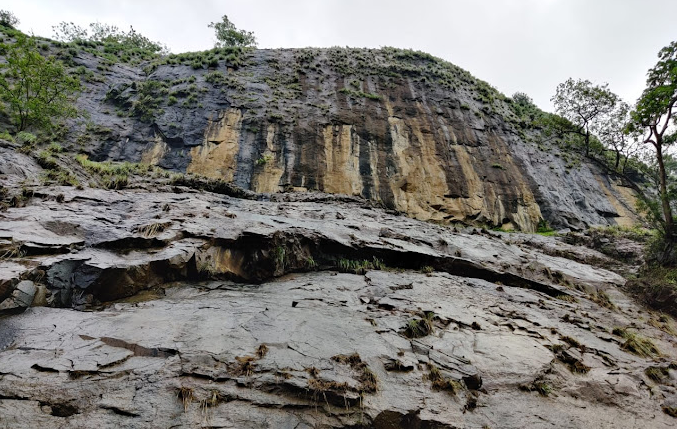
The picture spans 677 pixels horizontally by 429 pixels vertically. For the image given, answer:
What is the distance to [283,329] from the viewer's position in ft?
19.8

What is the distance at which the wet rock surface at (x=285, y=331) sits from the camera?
4434 millimetres

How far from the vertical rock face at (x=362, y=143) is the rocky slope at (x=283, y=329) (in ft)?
23.0

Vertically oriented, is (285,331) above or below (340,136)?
below

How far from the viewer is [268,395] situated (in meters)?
4.62

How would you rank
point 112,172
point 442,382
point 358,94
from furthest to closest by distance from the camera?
point 358,94 < point 112,172 < point 442,382

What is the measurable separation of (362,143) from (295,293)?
13002 millimetres

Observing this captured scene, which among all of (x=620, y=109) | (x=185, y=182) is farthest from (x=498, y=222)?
(x=185, y=182)

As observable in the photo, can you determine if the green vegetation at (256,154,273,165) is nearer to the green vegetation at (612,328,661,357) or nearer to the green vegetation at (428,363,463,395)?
the green vegetation at (428,363,463,395)

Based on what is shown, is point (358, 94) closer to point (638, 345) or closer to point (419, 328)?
point (419, 328)

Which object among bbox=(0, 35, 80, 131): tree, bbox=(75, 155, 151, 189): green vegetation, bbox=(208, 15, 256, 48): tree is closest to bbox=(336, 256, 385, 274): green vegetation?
bbox=(75, 155, 151, 189): green vegetation

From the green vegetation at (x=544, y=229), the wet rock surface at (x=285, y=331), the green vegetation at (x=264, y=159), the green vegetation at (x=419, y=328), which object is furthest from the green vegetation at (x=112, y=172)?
the green vegetation at (x=544, y=229)

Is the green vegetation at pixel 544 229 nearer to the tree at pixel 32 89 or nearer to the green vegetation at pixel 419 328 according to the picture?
the green vegetation at pixel 419 328

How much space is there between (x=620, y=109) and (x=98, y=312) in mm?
20590

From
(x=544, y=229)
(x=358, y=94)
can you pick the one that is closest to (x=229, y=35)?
(x=358, y=94)
